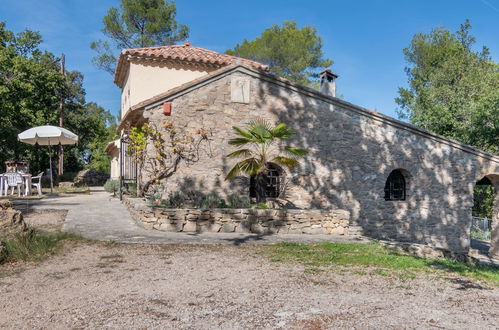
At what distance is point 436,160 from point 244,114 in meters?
6.70

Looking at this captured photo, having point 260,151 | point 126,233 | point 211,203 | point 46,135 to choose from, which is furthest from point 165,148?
point 46,135

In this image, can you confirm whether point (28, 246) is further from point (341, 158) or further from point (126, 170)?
point (126, 170)

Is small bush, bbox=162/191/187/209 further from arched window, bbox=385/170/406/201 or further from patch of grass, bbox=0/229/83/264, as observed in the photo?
arched window, bbox=385/170/406/201

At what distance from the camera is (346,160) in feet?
38.8

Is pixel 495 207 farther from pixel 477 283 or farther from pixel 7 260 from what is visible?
pixel 7 260

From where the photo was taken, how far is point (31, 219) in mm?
8734

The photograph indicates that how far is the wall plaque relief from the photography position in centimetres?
1088

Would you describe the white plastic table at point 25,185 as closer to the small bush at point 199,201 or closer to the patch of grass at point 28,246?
the small bush at point 199,201

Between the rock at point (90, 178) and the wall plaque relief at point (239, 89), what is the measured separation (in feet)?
50.0

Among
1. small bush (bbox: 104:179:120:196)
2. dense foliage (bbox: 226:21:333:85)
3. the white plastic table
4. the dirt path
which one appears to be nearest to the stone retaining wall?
the dirt path

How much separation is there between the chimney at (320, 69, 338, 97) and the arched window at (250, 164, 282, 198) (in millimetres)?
4822

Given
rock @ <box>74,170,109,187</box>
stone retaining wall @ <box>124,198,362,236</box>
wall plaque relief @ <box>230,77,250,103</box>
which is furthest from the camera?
rock @ <box>74,170,109,187</box>

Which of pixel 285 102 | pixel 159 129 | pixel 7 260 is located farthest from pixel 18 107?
pixel 7 260

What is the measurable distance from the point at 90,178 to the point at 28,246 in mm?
19488
